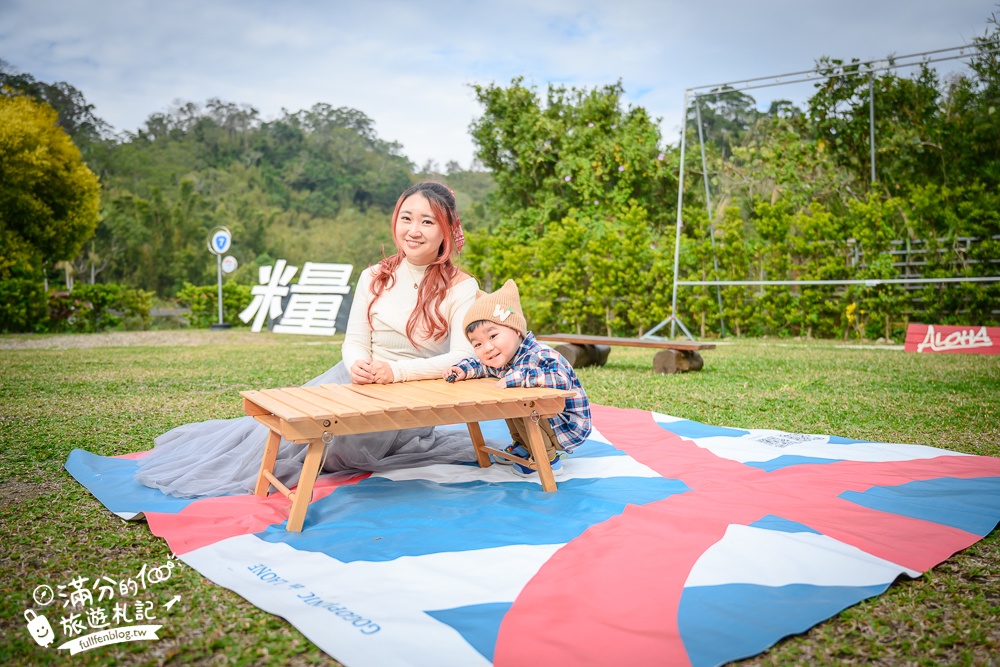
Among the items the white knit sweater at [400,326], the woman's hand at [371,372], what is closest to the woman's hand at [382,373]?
the woman's hand at [371,372]

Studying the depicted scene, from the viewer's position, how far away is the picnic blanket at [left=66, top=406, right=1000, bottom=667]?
1731 mm

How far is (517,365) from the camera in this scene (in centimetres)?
312

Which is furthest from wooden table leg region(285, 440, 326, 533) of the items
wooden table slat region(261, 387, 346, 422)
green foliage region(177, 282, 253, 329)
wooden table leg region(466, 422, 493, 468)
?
green foliage region(177, 282, 253, 329)

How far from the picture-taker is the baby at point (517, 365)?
9.95 ft

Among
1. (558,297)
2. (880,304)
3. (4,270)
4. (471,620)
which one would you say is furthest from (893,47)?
(4,270)

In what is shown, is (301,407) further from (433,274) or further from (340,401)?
(433,274)

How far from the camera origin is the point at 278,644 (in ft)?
5.62

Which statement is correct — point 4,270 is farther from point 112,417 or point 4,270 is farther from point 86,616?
point 86,616

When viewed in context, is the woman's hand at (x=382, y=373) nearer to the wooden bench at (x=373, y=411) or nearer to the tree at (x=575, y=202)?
the wooden bench at (x=373, y=411)

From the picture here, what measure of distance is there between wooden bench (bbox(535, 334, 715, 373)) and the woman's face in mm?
3890

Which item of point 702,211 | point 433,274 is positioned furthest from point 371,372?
point 702,211

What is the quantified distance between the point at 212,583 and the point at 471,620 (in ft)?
2.58

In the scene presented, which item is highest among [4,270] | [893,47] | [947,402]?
[893,47]

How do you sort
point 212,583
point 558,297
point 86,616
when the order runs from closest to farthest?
point 86,616, point 212,583, point 558,297
